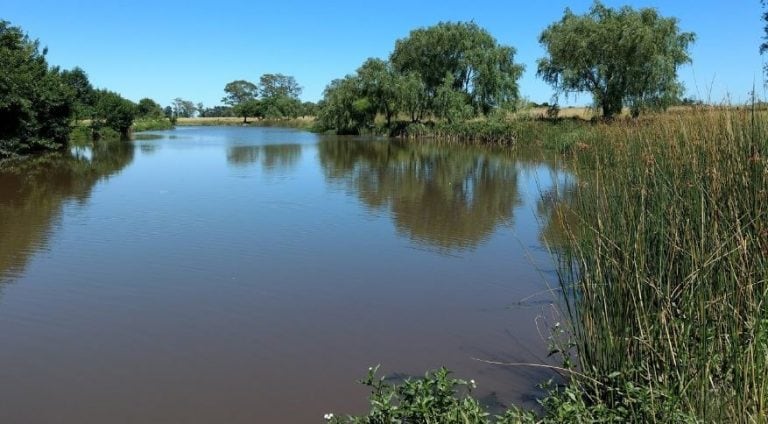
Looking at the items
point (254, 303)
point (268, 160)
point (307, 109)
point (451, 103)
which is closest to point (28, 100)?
point (268, 160)

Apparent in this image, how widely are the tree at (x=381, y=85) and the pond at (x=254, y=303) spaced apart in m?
35.1

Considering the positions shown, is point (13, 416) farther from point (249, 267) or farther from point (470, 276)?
point (470, 276)

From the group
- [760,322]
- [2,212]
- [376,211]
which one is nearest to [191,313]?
[760,322]

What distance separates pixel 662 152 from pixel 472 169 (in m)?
17.5

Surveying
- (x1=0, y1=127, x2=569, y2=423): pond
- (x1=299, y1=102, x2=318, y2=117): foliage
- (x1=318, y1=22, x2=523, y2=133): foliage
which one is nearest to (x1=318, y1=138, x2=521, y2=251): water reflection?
(x1=0, y1=127, x2=569, y2=423): pond

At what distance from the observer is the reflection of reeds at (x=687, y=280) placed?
2.80 m

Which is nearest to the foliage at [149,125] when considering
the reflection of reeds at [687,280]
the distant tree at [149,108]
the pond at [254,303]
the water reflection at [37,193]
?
the distant tree at [149,108]

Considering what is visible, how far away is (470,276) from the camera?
7383mm

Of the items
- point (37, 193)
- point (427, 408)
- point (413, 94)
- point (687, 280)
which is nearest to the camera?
point (427, 408)

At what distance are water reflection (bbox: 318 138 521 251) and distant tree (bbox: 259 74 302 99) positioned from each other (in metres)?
97.8

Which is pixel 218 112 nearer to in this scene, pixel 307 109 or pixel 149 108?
pixel 307 109

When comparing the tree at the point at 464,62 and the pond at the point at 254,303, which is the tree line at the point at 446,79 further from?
the pond at the point at 254,303

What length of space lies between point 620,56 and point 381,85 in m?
20.6

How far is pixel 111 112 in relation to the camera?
153 feet
